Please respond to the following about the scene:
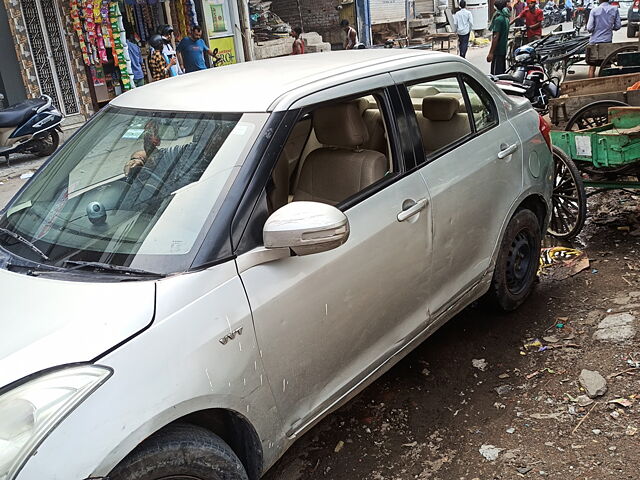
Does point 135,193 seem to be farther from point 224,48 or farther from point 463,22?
point 463,22

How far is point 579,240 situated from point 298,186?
126 inches

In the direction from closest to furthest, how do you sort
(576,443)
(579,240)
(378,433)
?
(576,443) < (378,433) < (579,240)

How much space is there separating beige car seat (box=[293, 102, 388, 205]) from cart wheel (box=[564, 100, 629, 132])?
11.0ft

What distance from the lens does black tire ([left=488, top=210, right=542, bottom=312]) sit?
3.90 meters

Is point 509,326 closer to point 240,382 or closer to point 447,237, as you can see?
point 447,237

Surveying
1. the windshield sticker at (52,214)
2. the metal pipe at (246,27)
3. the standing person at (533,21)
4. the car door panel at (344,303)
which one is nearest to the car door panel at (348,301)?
the car door panel at (344,303)

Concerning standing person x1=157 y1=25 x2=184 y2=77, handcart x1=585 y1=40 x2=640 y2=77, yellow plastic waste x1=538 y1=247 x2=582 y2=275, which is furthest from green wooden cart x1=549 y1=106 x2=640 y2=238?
standing person x1=157 y1=25 x2=184 y2=77

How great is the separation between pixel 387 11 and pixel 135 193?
76.4ft

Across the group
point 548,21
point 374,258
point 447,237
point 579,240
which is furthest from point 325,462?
point 548,21

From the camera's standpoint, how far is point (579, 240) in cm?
542

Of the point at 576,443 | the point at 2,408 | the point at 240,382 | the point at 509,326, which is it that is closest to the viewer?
the point at 2,408

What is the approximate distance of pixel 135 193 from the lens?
258 cm

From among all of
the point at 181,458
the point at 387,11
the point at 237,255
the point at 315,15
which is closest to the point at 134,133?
the point at 237,255

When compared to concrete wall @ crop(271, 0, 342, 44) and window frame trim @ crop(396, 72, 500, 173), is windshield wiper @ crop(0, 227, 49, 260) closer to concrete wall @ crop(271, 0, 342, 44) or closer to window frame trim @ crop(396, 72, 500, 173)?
window frame trim @ crop(396, 72, 500, 173)
